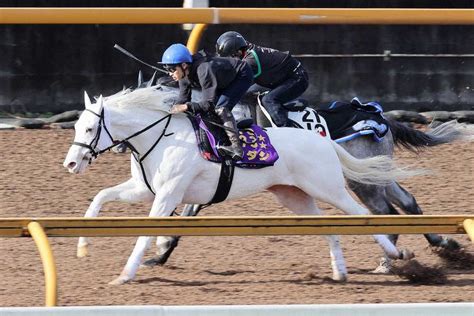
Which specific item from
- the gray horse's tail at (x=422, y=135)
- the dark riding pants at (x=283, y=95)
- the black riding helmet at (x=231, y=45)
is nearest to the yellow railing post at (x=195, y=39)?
the black riding helmet at (x=231, y=45)

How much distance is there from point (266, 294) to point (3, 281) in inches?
72.4

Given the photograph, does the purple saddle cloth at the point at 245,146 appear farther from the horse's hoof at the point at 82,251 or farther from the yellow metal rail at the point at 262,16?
the horse's hoof at the point at 82,251

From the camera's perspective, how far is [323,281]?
28.3 feet

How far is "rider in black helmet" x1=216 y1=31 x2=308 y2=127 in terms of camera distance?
9281 millimetres

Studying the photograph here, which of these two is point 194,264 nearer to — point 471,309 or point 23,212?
point 23,212

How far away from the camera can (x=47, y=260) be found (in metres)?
6.27

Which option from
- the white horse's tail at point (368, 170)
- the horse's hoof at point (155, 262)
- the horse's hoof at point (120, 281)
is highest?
the white horse's tail at point (368, 170)

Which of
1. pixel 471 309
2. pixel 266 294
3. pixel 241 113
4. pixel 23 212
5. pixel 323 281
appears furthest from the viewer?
pixel 23 212

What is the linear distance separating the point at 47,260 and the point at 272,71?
3.63 meters

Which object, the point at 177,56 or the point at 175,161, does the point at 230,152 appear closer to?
the point at 175,161

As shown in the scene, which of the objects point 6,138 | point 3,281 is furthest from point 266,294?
point 6,138

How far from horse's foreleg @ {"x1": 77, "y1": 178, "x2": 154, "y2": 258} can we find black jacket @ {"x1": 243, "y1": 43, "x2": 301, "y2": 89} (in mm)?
1343

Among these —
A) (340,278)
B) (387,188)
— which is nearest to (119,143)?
(340,278)

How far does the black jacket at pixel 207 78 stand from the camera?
28.4 feet
